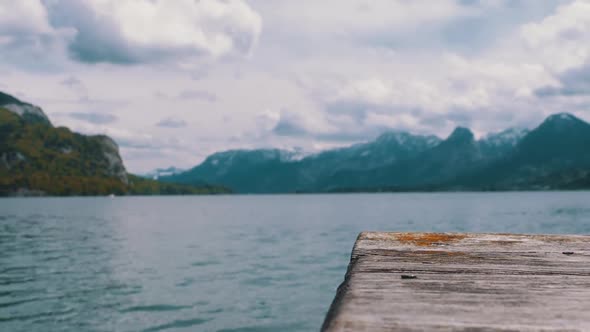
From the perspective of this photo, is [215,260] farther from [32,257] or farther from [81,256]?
[32,257]

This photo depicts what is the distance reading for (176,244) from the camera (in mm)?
59219

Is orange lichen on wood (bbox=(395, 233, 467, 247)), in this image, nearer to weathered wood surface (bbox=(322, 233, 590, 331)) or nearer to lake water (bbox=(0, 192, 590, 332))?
weathered wood surface (bbox=(322, 233, 590, 331))

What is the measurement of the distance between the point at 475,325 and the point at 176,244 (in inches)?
2284

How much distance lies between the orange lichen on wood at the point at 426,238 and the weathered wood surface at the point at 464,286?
14 mm

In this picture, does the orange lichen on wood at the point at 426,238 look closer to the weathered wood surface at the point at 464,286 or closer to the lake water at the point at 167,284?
the weathered wood surface at the point at 464,286

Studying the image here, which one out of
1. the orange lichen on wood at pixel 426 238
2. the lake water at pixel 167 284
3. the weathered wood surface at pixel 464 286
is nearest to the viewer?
the weathered wood surface at pixel 464 286

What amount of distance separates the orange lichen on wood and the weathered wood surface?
0.01 meters

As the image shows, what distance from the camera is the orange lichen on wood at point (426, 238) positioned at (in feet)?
23.3

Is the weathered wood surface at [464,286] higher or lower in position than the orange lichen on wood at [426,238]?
lower

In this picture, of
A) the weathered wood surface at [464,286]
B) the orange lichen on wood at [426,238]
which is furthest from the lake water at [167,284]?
the weathered wood surface at [464,286]

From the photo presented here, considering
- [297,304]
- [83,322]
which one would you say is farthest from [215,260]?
[83,322]

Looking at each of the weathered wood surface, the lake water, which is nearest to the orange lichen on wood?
the weathered wood surface

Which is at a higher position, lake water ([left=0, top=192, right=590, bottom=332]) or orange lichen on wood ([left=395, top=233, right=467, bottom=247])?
orange lichen on wood ([left=395, top=233, right=467, bottom=247])

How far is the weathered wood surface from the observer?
3.53 m
